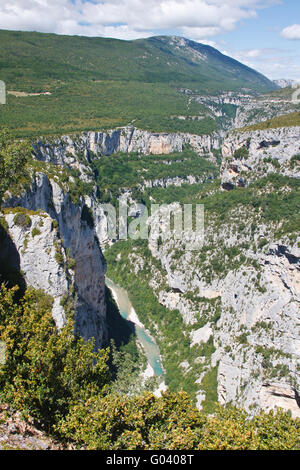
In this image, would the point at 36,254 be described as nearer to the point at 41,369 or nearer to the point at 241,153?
the point at 41,369

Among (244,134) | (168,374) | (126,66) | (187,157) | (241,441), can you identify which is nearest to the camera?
(241,441)

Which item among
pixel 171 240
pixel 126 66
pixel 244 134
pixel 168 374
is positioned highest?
pixel 126 66

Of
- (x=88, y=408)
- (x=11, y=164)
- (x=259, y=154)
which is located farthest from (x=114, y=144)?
(x=88, y=408)

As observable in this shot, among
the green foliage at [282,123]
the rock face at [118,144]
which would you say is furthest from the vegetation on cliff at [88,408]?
the rock face at [118,144]

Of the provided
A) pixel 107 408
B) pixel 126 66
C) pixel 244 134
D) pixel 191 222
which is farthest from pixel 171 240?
pixel 126 66

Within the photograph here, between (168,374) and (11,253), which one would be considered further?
(168,374)

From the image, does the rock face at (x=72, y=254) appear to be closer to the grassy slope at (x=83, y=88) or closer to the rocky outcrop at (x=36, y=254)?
the rocky outcrop at (x=36, y=254)
